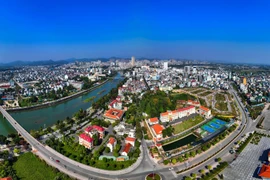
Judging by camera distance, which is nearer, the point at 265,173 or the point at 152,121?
the point at 265,173

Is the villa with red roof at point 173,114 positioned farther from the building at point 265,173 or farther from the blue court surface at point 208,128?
the building at point 265,173

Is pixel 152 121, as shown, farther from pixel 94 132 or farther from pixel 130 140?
pixel 94 132

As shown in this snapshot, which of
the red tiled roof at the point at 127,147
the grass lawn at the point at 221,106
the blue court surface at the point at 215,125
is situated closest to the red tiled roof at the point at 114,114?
the red tiled roof at the point at 127,147

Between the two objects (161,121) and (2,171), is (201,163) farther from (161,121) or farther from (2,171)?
(2,171)

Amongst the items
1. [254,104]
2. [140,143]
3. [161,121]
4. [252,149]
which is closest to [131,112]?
[161,121]

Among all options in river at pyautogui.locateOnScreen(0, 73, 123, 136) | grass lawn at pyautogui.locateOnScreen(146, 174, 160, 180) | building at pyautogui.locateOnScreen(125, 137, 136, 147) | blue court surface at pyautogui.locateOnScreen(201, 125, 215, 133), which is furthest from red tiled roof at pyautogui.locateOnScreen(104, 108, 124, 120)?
grass lawn at pyautogui.locateOnScreen(146, 174, 160, 180)

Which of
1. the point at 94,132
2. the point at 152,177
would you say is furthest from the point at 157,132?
the point at 94,132
